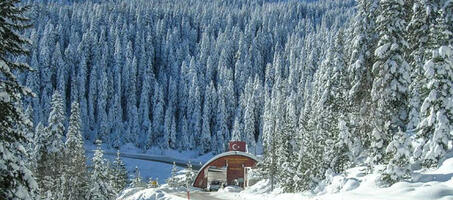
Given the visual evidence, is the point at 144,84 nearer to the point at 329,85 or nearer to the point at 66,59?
the point at 66,59

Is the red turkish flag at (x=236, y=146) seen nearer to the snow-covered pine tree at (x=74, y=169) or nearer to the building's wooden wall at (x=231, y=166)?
the building's wooden wall at (x=231, y=166)

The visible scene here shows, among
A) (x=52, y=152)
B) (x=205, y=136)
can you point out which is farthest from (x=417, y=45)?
(x=205, y=136)

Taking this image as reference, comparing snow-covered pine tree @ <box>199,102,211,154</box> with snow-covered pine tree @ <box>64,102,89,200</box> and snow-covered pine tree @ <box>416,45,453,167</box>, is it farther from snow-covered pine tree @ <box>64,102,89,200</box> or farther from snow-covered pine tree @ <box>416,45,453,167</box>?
snow-covered pine tree @ <box>416,45,453,167</box>

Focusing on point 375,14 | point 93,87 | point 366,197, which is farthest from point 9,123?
point 93,87

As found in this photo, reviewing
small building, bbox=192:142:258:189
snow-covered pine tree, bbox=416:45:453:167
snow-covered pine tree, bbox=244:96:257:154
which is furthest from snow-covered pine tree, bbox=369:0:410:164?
snow-covered pine tree, bbox=244:96:257:154

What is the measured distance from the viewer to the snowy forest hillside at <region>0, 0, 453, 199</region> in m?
19.9

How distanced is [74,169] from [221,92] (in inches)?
3542

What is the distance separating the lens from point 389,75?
25.4 m

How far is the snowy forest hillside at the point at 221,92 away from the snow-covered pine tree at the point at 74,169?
13 centimetres

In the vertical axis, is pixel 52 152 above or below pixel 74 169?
above

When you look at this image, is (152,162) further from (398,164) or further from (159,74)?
(398,164)

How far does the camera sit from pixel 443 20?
21.2 m

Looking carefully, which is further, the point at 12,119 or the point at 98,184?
the point at 98,184

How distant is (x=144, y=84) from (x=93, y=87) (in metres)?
15.0
